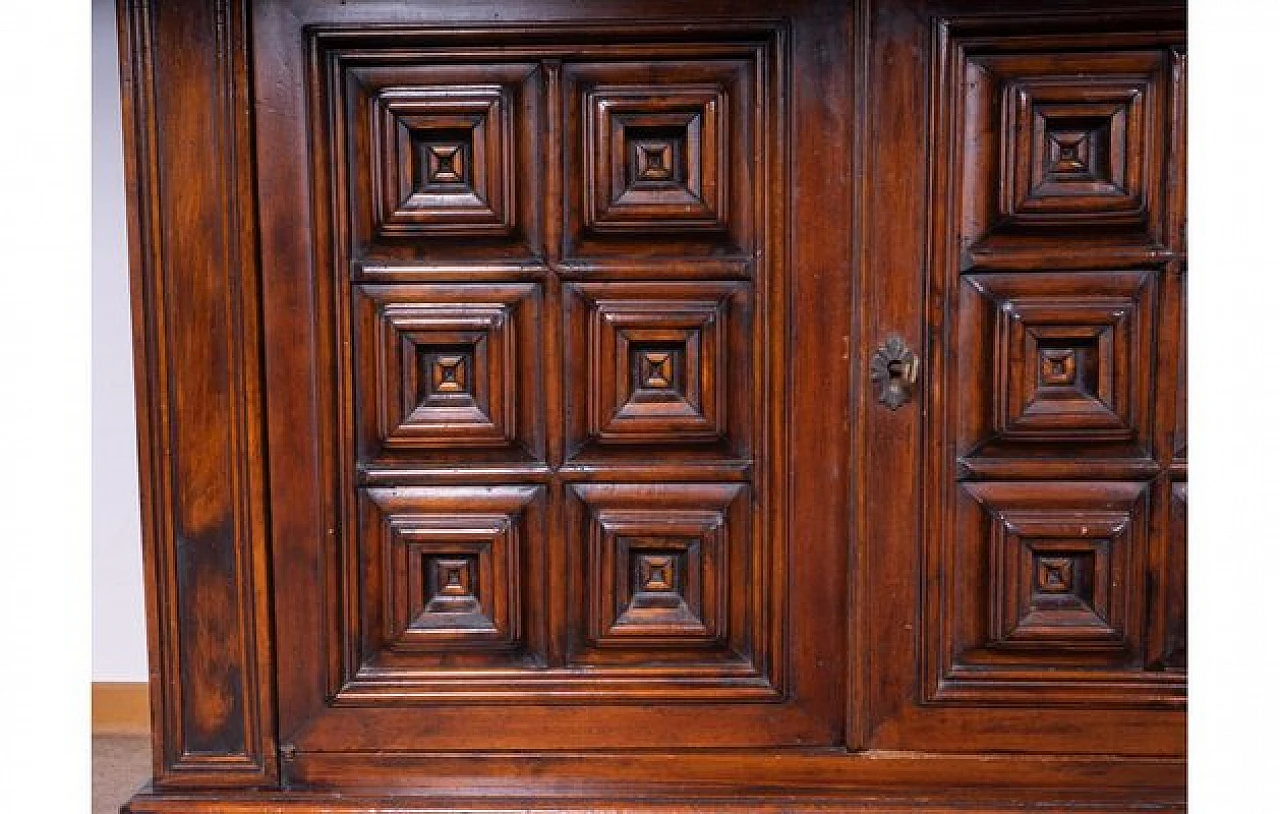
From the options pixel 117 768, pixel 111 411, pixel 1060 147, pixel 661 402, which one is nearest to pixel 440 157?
pixel 661 402

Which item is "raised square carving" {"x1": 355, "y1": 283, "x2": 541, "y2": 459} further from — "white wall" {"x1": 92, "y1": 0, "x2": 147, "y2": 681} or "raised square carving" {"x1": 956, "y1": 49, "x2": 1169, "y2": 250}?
"white wall" {"x1": 92, "y1": 0, "x2": 147, "y2": 681}

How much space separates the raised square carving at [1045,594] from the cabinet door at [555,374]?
0.12 meters

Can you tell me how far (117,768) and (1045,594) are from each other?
4.39 ft

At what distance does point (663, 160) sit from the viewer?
997 millimetres

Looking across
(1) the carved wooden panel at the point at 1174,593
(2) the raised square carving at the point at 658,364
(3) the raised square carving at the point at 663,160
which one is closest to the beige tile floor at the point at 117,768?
(2) the raised square carving at the point at 658,364

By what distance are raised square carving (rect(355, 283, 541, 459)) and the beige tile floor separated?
2.51 feet

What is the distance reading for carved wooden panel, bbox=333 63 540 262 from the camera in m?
0.99

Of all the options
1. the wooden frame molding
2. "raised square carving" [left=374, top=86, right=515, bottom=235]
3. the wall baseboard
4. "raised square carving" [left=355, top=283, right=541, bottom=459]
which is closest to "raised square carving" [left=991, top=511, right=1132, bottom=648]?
"raised square carving" [left=355, top=283, right=541, bottom=459]

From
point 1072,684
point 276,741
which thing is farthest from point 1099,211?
point 276,741

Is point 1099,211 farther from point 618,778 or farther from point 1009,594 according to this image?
point 618,778

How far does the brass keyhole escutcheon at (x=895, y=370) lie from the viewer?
0.98 metres

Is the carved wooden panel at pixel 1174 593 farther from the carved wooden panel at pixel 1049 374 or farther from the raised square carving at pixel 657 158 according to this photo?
the raised square carving at pixel 657 158

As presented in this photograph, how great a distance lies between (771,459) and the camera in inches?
39.6

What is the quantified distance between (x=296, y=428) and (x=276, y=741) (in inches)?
12.9
